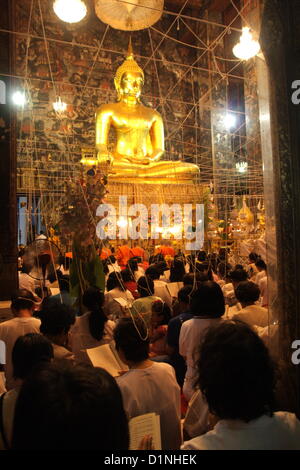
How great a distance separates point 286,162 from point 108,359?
118 centimetres

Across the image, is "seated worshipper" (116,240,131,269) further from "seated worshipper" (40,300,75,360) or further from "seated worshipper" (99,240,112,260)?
"seated worshipper" (40,300,75,360)

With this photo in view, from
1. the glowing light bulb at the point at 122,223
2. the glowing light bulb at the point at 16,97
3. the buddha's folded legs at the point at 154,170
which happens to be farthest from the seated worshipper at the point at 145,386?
the buddha's folded legs at the point at 154,170

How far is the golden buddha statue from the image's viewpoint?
746 cm

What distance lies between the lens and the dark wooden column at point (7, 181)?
3445 mm

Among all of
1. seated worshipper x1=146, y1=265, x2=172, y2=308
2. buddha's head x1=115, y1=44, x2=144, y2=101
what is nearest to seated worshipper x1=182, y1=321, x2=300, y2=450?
seated worshipper x1=146, y1=265, x2=172, y2=308

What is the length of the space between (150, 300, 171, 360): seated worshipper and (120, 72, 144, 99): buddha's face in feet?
21.3

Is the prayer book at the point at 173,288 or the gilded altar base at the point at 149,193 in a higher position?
the gilded altar base at the point at 149,193

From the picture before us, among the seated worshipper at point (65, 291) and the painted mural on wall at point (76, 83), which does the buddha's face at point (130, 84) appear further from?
the seated worshipper at point (65, 291)

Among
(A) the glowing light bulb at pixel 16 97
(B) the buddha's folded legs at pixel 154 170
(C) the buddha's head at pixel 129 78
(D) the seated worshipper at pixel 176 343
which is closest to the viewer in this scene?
(D) the seated worshipper at pixel 176 343

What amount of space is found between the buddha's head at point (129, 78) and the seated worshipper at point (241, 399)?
790cm

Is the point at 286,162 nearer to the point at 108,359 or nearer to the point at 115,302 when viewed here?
the point at 108,359

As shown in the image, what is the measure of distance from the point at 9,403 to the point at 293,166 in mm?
1385

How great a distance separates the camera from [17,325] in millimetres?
2252
